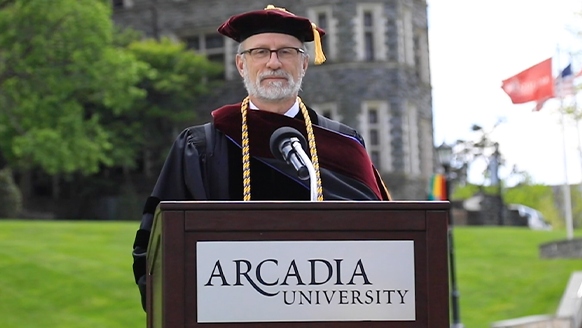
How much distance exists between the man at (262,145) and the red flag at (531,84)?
1959 centimetres

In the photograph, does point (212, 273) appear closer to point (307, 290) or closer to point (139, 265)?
point (307, 290)

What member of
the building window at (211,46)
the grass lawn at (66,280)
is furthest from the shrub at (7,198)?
the building window at (211,46)

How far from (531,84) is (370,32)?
39.8 feet

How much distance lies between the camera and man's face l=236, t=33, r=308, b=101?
4406 mm

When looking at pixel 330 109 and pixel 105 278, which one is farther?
pixel 330 109

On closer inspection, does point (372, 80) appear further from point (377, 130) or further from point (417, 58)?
point (417, 58)

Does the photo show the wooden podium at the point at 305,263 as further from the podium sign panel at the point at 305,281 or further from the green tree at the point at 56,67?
the green tree at the point at 56,67

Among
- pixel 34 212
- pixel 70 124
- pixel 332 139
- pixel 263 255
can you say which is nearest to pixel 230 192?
pixel 332 139

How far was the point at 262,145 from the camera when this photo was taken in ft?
14.3

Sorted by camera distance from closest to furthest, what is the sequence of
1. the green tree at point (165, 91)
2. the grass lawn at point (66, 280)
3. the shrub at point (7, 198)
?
1. the grass lawn at point (66, 280)
2. the shrub at point (7, 198)
3. the green tree at point (165, 91)

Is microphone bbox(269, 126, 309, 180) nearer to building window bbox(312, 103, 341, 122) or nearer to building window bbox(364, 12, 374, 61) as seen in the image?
building window bbox(312, 103, 341, 122)

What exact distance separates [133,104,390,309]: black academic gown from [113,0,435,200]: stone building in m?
29.8

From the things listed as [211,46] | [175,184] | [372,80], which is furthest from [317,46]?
[211,46]

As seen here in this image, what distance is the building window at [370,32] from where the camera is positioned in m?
35.0
